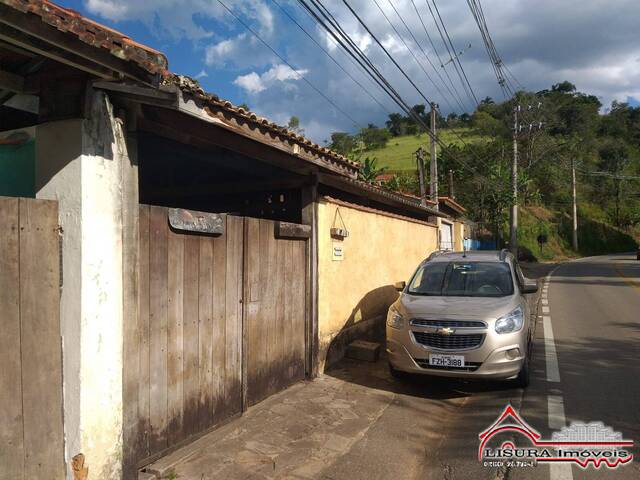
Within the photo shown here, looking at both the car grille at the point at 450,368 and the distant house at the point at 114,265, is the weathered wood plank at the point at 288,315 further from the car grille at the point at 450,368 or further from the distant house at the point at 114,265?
the car grille at the point at 450,368

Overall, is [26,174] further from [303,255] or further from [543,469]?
[543,469]

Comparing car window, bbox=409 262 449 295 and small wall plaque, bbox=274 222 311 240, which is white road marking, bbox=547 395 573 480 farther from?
small wall plaque, bbox=274 222 311 240

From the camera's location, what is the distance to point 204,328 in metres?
4.37

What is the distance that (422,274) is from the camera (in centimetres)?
702

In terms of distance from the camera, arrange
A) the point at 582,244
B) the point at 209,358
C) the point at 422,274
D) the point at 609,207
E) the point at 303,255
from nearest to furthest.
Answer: the point at 209,358 < the point at 303,255 < the point at 422,274 < the point at 582,244 < the point at 609,207

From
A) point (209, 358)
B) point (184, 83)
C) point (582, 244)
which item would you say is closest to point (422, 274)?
point (209, 358)

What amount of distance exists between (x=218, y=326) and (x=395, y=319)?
249 cm

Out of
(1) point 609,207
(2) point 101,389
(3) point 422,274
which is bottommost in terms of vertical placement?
(2) point 101,389

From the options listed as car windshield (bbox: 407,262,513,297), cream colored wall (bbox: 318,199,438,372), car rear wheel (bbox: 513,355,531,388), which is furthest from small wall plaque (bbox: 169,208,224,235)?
car rear wheel (bbox: 513,355,531,388)

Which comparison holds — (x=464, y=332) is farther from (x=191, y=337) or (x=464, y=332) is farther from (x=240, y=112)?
(x=240, y=112)

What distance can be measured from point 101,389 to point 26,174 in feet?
5.70

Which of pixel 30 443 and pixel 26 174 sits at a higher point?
pixel 26 174

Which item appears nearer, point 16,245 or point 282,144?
point 16,245

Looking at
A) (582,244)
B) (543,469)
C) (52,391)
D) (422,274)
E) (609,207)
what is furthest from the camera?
(609,207)
